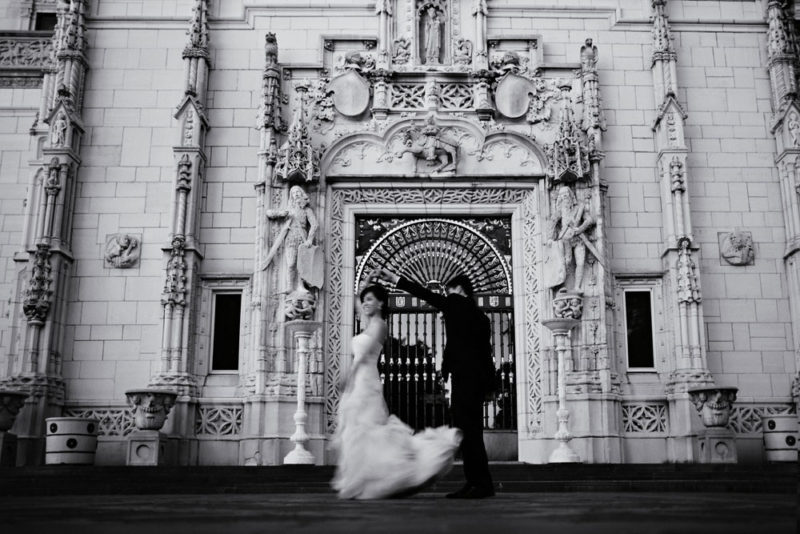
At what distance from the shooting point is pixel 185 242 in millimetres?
13609

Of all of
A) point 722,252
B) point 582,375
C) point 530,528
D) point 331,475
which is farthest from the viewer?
point 722,252

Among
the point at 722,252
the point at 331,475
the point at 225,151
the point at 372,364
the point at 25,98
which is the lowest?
the point at 331,475

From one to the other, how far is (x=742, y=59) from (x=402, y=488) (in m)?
12.3

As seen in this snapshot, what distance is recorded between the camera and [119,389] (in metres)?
13.5

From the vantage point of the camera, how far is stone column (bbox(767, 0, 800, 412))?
13.7 meters

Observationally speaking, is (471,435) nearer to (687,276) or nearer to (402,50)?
(687,276)

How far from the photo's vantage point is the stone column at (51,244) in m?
12.8

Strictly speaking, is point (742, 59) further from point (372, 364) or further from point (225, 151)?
point (372, 364)

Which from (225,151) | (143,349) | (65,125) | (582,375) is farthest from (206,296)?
(582,375)

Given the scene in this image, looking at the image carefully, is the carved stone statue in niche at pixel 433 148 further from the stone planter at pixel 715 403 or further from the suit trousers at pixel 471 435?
the suit trousers at pixel 471 435

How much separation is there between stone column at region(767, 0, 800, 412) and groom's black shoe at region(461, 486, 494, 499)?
8846 millimetres

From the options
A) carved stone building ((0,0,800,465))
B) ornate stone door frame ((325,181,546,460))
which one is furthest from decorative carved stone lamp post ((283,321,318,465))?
ornate stone door frame ((325,181,546,460))

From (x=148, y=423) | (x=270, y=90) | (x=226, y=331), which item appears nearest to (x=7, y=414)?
(x=148, y=423)

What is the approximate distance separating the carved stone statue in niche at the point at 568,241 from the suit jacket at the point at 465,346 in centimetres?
701
